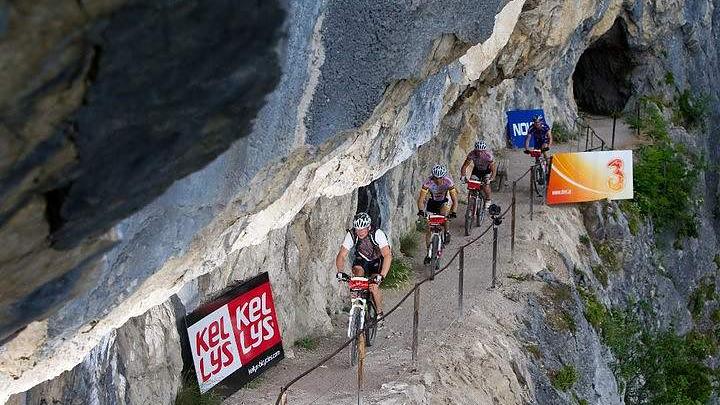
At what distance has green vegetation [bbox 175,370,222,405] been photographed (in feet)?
29.7

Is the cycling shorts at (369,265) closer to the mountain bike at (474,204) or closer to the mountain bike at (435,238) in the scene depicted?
the mountain bike at (435,238)

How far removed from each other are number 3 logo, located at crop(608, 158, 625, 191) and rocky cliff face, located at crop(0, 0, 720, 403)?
6.15 metres

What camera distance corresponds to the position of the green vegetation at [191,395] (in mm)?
9045

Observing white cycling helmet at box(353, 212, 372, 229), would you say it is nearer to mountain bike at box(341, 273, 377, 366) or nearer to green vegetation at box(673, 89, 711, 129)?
mountain bike at box(341, 273, 377, 366)

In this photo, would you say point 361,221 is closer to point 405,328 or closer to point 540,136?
point 405,328

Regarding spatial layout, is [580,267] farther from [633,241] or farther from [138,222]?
[138,222]

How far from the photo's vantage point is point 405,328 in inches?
446

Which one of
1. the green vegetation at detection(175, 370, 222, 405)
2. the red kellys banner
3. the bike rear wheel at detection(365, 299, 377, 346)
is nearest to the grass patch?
the bike rear wheel at detection(365, 299, 377, 346)

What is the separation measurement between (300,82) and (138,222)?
1511 millimetres

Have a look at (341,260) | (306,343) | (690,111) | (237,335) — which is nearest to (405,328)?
(306,343)

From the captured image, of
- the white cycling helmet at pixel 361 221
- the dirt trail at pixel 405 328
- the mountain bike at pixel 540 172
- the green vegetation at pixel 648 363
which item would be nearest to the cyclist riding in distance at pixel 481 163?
the dirt trail at pixel 405 328

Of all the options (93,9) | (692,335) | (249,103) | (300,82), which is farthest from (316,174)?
(692,335)

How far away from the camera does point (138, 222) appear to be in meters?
5.46

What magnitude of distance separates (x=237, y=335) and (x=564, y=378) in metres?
4.50
